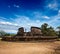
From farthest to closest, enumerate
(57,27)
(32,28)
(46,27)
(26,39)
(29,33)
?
(57,27) → (46,27) → (32,28) → (29,33) → (26,39)

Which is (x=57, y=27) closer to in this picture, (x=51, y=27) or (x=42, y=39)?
(x=51, y=27)

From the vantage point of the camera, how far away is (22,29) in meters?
39.1

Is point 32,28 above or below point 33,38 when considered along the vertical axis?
above

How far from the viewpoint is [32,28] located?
41.2m

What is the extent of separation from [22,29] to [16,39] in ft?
21.8

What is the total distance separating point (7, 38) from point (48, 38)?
12.5m

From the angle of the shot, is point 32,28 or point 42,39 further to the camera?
point 32,28

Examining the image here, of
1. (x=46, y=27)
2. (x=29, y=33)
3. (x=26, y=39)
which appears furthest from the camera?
(x=46, y=27)

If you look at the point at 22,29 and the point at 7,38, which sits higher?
the point at 22,29

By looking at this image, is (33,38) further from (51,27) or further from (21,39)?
(51,27)

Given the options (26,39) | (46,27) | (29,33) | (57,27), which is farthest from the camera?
(57,27)

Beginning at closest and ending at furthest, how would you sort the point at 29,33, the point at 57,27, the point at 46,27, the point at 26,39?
the point at 26,39, the point at 29,33, the point at 46,27, the point at 57,27

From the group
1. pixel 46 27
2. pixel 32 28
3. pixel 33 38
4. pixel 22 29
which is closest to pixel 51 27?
pixel 46 27

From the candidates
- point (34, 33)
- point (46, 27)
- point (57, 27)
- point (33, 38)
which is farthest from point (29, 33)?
point (57, 27)
